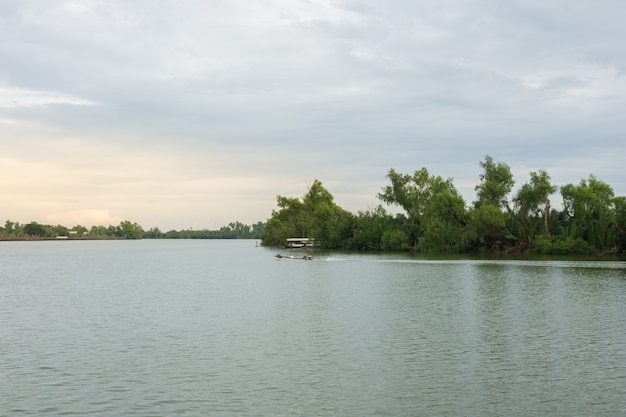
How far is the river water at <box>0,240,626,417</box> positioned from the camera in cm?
1780

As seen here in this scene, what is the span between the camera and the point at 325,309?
1479 inches

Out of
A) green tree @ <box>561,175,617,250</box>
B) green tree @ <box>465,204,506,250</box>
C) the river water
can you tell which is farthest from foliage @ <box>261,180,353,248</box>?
the river water

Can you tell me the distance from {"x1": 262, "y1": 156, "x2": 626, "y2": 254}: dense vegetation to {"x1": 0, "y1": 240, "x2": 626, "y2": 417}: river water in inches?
2190

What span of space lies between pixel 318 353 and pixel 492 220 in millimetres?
87073

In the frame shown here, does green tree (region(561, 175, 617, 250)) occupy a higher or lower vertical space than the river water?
higher

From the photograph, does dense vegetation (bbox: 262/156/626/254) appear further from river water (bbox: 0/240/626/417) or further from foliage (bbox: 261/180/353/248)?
river water (bbox: 0/240/626/417)

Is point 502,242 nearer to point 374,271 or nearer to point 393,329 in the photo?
point 374,271

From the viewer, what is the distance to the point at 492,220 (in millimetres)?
105938

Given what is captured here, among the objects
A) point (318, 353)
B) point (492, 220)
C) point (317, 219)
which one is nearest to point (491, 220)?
point (492, 220)

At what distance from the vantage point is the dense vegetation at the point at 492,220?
98312mm

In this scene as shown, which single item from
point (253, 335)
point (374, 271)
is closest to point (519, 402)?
point (253, 335)

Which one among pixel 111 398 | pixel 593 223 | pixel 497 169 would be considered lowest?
pixel 111 398

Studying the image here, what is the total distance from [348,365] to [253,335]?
754 cm

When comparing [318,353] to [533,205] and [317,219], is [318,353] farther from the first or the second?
[317,219]
